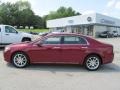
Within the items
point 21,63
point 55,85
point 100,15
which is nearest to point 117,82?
point 55,85

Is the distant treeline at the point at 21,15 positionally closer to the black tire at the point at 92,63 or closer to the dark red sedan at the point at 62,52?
the dark red sedan at the point at 62,52

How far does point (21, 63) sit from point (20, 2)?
119 m

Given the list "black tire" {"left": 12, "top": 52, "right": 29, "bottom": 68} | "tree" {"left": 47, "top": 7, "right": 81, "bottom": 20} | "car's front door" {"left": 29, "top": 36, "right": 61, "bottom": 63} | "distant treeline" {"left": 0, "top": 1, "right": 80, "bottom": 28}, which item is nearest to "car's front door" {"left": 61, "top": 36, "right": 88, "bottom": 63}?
"car's front door" {"left": 29, "top": 36, "right": 61, "bottom": 63}

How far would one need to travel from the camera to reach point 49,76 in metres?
8.80

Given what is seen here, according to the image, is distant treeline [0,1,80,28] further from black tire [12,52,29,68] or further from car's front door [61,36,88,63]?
car's front door [61,36,88,63]

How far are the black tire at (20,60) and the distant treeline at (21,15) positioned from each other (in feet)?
306

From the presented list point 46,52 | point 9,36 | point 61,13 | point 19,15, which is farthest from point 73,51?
point 61,13

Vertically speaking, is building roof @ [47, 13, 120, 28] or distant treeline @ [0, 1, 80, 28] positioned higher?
distant treeline @ [0, 1, 80, 28]

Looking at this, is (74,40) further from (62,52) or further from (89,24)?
(89,24)

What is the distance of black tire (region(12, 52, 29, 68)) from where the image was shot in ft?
33.3

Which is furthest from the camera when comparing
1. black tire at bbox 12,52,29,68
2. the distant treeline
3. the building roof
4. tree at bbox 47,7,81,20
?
tree at bbox 47,7,81,20

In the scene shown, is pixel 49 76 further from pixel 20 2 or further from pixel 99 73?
pixel 20 2

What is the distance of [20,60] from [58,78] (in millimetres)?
2288

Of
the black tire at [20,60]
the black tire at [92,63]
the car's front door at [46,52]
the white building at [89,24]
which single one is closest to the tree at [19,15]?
the white building at [89,24]
